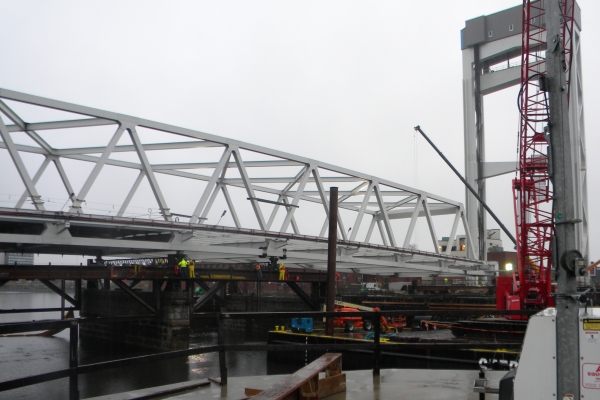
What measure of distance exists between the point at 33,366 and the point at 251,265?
15710mm

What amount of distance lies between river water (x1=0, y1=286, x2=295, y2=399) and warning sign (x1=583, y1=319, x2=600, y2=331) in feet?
61.6

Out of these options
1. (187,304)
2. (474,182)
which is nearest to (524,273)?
(187,304)

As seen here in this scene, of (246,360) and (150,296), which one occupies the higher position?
(150,296)

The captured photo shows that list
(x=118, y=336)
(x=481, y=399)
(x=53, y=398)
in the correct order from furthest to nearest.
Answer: (x=118, y=336) → (x=53, y=398) → (x=481, y=399)

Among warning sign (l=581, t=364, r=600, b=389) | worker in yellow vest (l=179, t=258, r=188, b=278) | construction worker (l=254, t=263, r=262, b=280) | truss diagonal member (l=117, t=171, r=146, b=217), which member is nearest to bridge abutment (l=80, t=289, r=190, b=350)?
worker in yellow vest (l=179, t=258, r=188, b=278)

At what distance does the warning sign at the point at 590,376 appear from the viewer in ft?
15.1

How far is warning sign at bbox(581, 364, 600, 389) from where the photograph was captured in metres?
4.60

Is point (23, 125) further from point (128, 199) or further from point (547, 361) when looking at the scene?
point (547, 361)

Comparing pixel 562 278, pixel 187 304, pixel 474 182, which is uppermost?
pixel 474 182

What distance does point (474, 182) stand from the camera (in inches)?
2167

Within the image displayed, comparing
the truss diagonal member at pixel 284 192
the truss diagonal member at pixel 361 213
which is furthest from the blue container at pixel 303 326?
the truss diagonal member at pixel 361 213

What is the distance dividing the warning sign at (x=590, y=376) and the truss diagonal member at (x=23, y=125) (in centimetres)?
2724

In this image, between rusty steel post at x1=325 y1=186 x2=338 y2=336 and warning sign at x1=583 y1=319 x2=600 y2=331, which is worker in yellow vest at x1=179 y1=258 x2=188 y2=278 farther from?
warning sign at x1=583 y1=319 x2=600 y2=331

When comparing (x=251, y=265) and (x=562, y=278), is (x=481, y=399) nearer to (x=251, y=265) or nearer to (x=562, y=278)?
(x=562, y=278)
